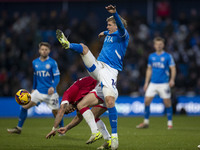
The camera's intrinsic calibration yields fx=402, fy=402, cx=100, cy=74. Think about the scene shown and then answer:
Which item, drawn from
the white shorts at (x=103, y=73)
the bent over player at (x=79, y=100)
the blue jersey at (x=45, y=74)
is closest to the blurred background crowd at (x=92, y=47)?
the blue jersey at (x=45, y=74)

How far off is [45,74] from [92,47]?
1159 cm

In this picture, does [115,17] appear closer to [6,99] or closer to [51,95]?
[51,95]

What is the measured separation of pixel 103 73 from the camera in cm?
722

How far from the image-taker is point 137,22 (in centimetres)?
2139

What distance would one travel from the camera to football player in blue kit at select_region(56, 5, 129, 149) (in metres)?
6.91

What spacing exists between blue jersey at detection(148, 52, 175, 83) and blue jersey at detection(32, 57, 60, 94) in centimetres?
349

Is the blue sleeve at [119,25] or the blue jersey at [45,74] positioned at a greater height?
the blue sleeve at [119,25]

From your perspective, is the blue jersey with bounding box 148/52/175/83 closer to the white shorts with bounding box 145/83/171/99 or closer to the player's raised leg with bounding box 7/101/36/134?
the white shorts with bounding box 145/83/171/99

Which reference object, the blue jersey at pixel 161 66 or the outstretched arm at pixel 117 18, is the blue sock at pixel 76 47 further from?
the blue jersey at pixel 161 66

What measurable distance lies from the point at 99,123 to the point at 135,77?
11.9 metres

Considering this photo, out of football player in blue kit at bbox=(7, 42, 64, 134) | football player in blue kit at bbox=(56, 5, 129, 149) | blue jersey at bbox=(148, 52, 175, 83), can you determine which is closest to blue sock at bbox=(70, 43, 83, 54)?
football player in blue kit at bbox=(56, 5, 129, 149)

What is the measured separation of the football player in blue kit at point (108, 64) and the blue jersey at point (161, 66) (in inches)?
195

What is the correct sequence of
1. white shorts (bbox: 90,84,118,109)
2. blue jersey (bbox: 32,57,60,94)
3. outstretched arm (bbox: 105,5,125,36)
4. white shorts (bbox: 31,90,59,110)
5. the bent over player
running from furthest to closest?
1. blue jersey (bbox: 32,57,60,94)
2. white shorts (bbox: 31,90,59,110)
3. the bent over player
4. white shorts (bbox: 90,84,118,109)
5. outstretched arm (bbox: 105,5,125,36)

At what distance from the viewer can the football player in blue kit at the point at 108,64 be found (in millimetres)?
6914
